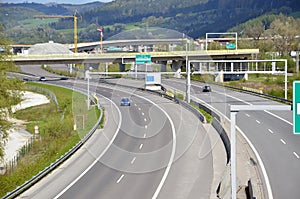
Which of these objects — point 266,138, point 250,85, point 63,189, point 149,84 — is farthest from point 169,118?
point 250,85

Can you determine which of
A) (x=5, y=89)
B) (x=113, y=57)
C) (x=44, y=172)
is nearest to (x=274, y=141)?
(x=44, y=172)

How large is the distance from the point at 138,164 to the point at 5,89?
31.0 feet

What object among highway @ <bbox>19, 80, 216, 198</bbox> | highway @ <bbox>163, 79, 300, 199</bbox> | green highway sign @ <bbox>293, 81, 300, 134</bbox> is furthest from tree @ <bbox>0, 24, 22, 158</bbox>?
green highway sign @ <bbox>293, 81, 300, 134</bbox>

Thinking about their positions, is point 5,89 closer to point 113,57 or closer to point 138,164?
point 138,164

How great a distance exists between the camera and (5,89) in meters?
33.4

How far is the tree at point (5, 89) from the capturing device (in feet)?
107

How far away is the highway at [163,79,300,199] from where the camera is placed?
27.1m

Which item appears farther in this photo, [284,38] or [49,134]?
[284,38]

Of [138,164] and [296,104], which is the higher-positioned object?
[296,104]

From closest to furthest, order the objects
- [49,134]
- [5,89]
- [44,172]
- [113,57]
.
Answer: [44,172] < [5,89] < [49,134] < [113,57]

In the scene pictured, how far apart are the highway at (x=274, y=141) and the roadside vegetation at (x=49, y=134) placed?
13.8m

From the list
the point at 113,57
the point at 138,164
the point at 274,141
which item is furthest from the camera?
the point at 113,57

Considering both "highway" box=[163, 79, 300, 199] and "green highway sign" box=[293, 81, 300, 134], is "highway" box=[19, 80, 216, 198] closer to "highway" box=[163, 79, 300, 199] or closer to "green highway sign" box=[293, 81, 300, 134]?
"highway" box=[163, 79, 300, 199]

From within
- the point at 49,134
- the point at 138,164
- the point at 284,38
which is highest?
the point at 284,38
